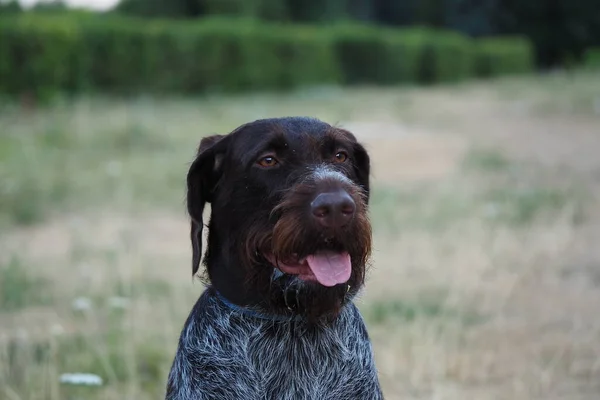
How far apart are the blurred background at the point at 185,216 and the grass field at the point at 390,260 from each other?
0.09ft

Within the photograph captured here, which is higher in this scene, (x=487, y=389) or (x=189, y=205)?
(x=189, y=205)

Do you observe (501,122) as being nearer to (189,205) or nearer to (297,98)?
(297,98)

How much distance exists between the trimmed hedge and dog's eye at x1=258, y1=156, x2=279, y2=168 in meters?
18.6

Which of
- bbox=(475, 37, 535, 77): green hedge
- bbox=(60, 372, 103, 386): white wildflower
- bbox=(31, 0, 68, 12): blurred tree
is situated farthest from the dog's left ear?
bbox=(475, 37, 535, 77): green hedge

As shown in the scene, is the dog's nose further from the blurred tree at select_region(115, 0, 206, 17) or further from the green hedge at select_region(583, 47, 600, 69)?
the green hedge at select_region(583, 47, 600, 69)

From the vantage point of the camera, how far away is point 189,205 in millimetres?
3709

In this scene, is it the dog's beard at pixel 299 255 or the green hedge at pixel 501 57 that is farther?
the green hedge at pixel 501 57

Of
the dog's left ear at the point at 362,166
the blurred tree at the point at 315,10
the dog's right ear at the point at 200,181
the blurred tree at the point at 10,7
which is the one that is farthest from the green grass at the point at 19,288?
the blurred tree at the point at 315,10

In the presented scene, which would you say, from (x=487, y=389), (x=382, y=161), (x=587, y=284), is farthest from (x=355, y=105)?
(x=487, y=389)

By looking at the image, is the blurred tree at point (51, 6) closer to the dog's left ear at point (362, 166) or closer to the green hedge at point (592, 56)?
the dog's left ear at point (362, 166)

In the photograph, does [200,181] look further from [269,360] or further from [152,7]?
[152,7]

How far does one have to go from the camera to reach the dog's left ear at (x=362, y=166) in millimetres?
3926

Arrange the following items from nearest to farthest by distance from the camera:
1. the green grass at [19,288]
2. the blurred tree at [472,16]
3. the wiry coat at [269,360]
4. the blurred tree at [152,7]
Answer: the wiry coat at [269,360] < the green grass at [19,288] < the blurred tree at [472,16] < the blurred tree at [152,7]

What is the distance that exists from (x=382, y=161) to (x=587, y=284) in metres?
8.04
